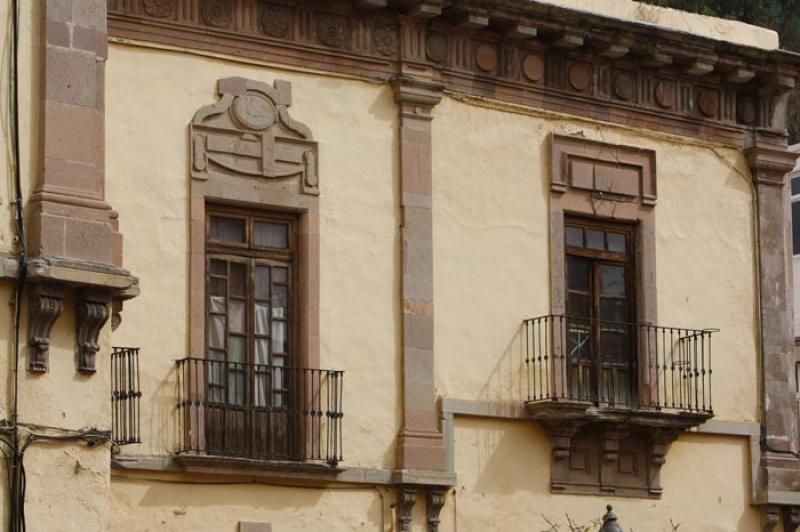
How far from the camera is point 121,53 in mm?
20281

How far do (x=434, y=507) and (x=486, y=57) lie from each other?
449 centimetres

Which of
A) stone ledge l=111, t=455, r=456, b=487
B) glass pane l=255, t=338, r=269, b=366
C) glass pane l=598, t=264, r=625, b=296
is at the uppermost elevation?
glass pane l=598, t=264, r=625, b=296

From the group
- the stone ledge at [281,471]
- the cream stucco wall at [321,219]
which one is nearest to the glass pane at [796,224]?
the cream stucco wall at [321,219]

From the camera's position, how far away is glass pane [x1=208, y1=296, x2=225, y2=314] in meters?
20.7

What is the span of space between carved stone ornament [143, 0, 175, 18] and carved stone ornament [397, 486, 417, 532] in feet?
15.6

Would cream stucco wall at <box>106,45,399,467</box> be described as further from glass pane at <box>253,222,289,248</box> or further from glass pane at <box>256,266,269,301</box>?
glass pane at <box>256,266,269,301</box>

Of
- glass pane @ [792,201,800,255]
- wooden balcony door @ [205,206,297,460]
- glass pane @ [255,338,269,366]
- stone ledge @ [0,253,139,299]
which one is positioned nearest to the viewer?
stone ledge @ [0,253,139,299]

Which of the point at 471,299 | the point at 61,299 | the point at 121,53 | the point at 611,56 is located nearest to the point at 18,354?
the point at 61,299

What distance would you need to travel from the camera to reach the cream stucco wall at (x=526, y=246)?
22.0 meters

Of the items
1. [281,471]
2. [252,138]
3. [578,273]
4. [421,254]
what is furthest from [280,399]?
[578,273]

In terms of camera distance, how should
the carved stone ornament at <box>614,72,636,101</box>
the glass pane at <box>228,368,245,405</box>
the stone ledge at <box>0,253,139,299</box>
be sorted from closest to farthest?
the stone ledge at <box>0,253,139,299</box> → the glass pane at <box>228,368,245,405</box> → the carved stone ornament at <box>614,72,636,101</box>

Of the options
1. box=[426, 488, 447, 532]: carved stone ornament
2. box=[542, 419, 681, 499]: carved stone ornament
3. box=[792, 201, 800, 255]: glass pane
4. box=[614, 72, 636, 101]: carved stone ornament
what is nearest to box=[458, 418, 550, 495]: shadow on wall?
box=[542, 419, 681, 499]: carved stone ornament

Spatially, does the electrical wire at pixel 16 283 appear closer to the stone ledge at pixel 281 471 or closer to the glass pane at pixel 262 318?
the stone ledge at pixel 281 471

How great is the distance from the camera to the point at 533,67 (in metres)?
23.0
